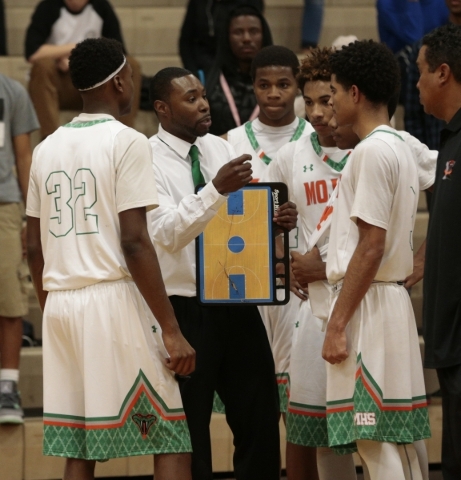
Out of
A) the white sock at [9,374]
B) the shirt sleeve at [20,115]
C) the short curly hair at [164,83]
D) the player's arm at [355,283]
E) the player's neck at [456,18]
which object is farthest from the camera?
the player's neck at [456,18]

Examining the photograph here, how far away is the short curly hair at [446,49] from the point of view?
3.86m

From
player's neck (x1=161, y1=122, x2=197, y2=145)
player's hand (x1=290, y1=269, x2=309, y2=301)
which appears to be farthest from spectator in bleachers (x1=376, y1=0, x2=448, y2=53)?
player's neck (x1=161, y1=122, x2=197, y2=145)

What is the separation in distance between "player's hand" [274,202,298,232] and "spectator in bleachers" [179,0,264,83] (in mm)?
3414

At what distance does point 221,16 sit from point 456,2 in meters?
1.74

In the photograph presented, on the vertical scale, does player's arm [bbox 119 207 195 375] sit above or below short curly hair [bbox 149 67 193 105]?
below

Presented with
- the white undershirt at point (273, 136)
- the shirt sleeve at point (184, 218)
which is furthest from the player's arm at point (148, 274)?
the white undershirt at point (273, 136)

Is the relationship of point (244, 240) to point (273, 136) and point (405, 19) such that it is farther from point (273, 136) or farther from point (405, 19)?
point (405, 19)

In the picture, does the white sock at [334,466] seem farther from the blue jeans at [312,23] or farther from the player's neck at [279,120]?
the blue jeans at [312,23]

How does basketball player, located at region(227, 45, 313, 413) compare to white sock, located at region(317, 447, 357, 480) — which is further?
basketball player, located at region(227, 45, 313, 413)

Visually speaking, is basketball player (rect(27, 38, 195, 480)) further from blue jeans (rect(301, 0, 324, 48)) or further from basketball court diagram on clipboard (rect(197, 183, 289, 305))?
blue jeans (rect(301, 0, 324, 48))

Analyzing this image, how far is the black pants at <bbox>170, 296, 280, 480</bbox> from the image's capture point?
4254 millimetres

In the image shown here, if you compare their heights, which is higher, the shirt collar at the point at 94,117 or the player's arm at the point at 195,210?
the shirt collar at the point at 94,117

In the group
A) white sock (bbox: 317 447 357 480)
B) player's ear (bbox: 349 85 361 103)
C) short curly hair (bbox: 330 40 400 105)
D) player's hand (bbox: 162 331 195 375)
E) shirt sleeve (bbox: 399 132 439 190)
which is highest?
short curly hair (bbox: 330 40 400 105)

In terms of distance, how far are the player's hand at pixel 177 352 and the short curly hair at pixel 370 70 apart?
1.21m
